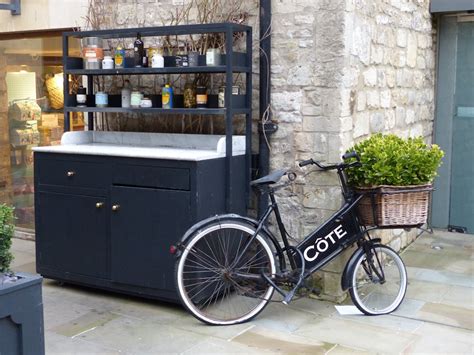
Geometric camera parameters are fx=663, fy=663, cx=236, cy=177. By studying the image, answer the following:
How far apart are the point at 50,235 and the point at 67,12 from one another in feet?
7.70

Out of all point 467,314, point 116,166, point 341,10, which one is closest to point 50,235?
point 116,166

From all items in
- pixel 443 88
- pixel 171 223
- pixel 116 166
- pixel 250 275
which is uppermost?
pixel 443 88

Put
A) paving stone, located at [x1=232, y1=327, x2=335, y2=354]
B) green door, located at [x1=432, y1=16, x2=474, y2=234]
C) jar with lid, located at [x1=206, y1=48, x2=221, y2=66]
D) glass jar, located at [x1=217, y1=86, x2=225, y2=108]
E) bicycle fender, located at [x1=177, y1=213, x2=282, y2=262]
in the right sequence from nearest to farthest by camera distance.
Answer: paving stone, located at [x1=232, y1=327, x2=335, y2=354], bicycle fender, located at [x1=177, y1=213, x2=282, y2=262], jar with lid, located at [x1=206, y1=48, x2=221, y2=66], glass jar, located at [x1=217, y1=86, x2=225, y2=108], green door, located at [x1=432, y1=16, x2=474, y2=234]

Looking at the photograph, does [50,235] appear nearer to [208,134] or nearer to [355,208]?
[208,134]

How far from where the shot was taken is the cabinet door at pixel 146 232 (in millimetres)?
4785

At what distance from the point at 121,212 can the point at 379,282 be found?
6.54 feet

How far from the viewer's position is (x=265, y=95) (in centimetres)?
527

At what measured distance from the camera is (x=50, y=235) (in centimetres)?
540

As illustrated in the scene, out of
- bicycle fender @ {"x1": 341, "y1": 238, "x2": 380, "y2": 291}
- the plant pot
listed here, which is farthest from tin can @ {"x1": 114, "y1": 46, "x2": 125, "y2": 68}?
the plant pot

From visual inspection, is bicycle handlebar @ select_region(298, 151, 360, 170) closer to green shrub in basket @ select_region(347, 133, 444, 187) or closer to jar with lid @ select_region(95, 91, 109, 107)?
green shrub in basket @ select_region(347, 133, 444, 187)

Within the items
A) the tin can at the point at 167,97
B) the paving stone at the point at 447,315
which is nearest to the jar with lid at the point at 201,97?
the tin can at the point at 167,97

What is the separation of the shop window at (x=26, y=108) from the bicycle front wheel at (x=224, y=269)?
10.0 feet

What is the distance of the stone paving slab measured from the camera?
4254mm

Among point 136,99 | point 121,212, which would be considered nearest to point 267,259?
point 121,212
